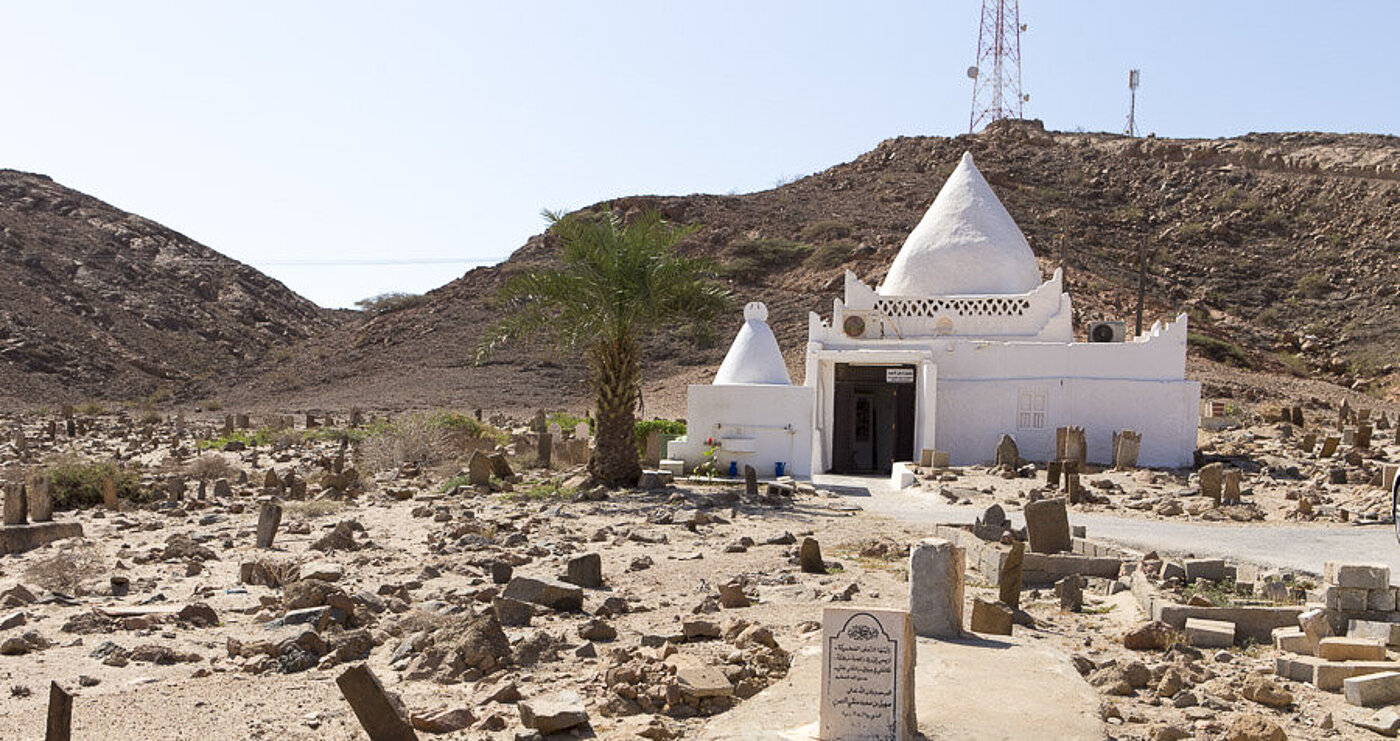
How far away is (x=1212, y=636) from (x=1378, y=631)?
Result: 3.20 ft

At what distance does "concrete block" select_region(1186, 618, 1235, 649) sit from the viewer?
26.7 feet

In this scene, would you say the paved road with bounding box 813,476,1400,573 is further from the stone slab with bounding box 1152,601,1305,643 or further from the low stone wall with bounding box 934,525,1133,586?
the stone slab with bounding box 1152,601,1305,643

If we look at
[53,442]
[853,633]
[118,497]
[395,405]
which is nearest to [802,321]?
[395,405]

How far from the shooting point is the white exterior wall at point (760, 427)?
823 inches

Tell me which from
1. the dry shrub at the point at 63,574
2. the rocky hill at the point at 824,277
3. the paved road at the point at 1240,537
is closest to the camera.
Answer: the dry shrub at the point at 63,574

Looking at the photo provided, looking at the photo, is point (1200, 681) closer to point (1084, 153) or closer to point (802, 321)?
point (802, 321)

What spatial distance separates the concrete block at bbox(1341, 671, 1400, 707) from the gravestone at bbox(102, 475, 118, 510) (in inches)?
550

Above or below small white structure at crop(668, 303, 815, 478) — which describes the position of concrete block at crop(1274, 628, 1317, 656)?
below

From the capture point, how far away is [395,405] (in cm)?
4394

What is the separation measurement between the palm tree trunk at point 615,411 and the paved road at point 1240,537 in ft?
12.2

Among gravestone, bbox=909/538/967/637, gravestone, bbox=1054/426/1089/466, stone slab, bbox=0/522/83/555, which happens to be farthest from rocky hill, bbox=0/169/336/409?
gravestone, bbox=909/538/967/637

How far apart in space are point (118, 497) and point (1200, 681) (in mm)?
13984

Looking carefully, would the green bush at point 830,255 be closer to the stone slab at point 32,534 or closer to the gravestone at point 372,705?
the stone slab at point 32,534

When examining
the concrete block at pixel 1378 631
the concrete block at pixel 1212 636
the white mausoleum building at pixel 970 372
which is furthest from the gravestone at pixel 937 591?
the white mausoleum building at pixel 970 372
